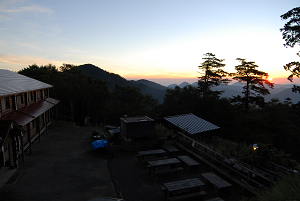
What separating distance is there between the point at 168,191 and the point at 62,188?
4.61 m

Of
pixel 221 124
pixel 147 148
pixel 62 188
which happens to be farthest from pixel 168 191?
pixel 221 124

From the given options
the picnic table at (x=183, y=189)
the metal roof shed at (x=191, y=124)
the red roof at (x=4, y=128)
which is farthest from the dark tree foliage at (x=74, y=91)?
the picnic table at (x=183, y=189)

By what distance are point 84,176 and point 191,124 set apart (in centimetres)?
921

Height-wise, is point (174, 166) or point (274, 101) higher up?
point (274, 101)

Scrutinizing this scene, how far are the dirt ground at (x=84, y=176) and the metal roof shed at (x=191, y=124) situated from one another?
9.54 ft

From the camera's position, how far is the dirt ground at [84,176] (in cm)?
709

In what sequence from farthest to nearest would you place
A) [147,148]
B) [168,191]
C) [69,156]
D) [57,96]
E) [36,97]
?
[57,96], [36,97], [147,148], [69,156], [168,191]

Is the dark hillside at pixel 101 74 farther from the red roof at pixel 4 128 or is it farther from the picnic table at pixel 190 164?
the picnic table at pixel 190 164

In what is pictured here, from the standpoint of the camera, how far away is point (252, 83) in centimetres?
3456

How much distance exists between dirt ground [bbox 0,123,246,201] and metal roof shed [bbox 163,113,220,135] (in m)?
2.91

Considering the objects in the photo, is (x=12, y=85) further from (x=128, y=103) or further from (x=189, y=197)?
(x=128, y=103)

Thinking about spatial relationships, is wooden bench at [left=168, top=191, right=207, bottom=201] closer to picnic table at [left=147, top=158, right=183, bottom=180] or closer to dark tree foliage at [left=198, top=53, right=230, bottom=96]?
picnic table at [left=147, top=158, right=183, bottom=180]

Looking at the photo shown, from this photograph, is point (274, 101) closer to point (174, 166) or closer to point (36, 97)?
point (174, 166)

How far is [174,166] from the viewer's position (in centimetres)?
909
